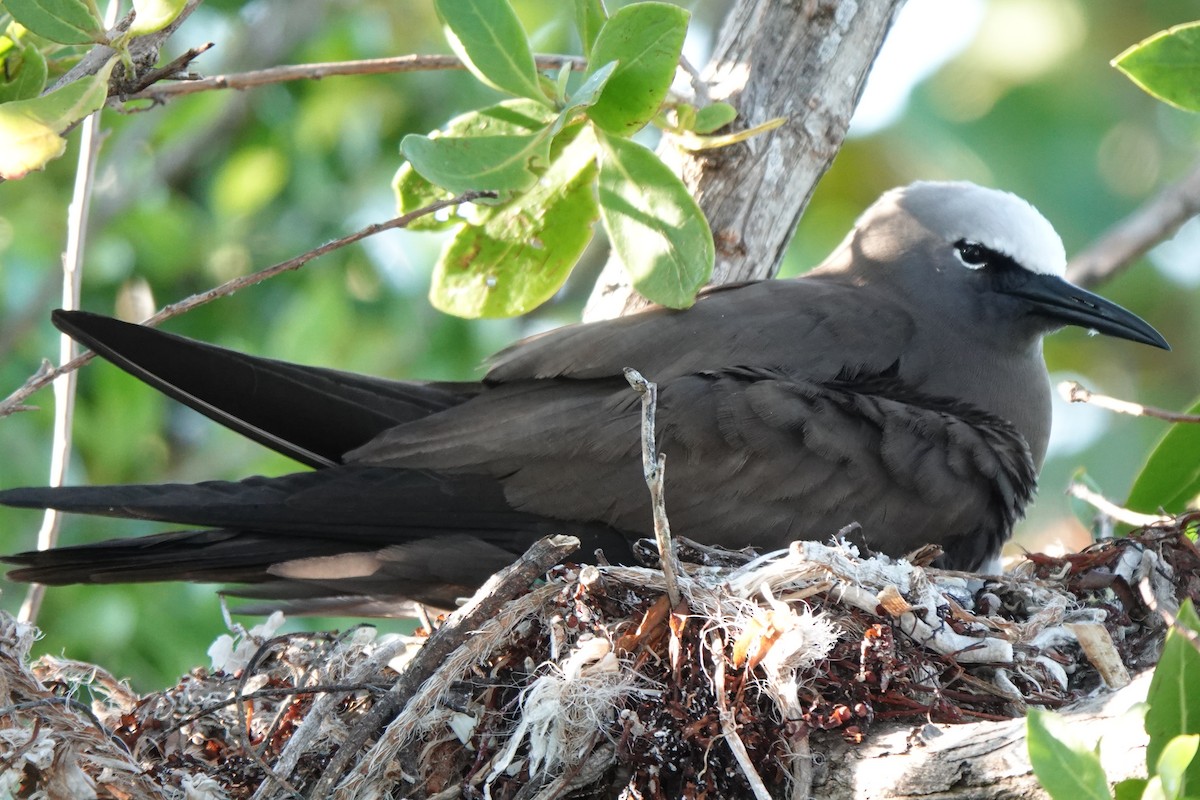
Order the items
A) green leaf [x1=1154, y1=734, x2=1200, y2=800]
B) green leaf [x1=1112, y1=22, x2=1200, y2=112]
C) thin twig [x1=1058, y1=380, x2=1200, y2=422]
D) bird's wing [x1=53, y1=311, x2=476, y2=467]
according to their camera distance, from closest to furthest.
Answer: green leaf [x1=1154, y1=734, x2=1200, y2=800] < green leaf [x1=1112, y1=22, x2=1200, y2=112] < thin twig [x1=1058, y1=380, x2=1200, y2=422] < bird's wing [x1=53, y1=311, x2=476, y2=467]

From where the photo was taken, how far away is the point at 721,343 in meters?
3.37

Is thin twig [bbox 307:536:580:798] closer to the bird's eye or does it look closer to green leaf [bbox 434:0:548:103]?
green leaf [bbox 434:0:548:103]

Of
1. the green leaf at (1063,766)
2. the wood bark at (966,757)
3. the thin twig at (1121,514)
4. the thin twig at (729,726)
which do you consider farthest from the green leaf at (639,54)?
the green leaf at (1063,766)

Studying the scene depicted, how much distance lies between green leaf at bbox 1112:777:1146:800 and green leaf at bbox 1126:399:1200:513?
5.64 feet

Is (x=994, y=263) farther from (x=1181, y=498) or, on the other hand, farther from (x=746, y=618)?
(x=746, y=618)

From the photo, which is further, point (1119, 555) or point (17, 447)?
point (17, 447)

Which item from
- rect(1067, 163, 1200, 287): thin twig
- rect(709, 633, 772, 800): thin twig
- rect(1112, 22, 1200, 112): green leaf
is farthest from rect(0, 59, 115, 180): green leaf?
rect(1067, 163, 1200, 287): thin twig

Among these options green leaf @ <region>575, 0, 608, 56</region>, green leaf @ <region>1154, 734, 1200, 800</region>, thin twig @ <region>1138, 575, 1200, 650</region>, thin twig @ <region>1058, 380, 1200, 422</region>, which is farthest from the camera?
green leaf @ <region>575, 0, 608, 56</region>

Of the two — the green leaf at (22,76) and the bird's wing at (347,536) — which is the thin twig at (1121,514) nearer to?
the bird's wing at (347,536)

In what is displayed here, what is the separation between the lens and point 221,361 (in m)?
3.20

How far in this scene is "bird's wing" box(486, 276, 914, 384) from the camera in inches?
132

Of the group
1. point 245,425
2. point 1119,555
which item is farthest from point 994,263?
point 245,425

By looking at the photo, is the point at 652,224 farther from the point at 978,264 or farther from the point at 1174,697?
the point at 1174,697

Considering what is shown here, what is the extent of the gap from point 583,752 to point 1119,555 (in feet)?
4.52
